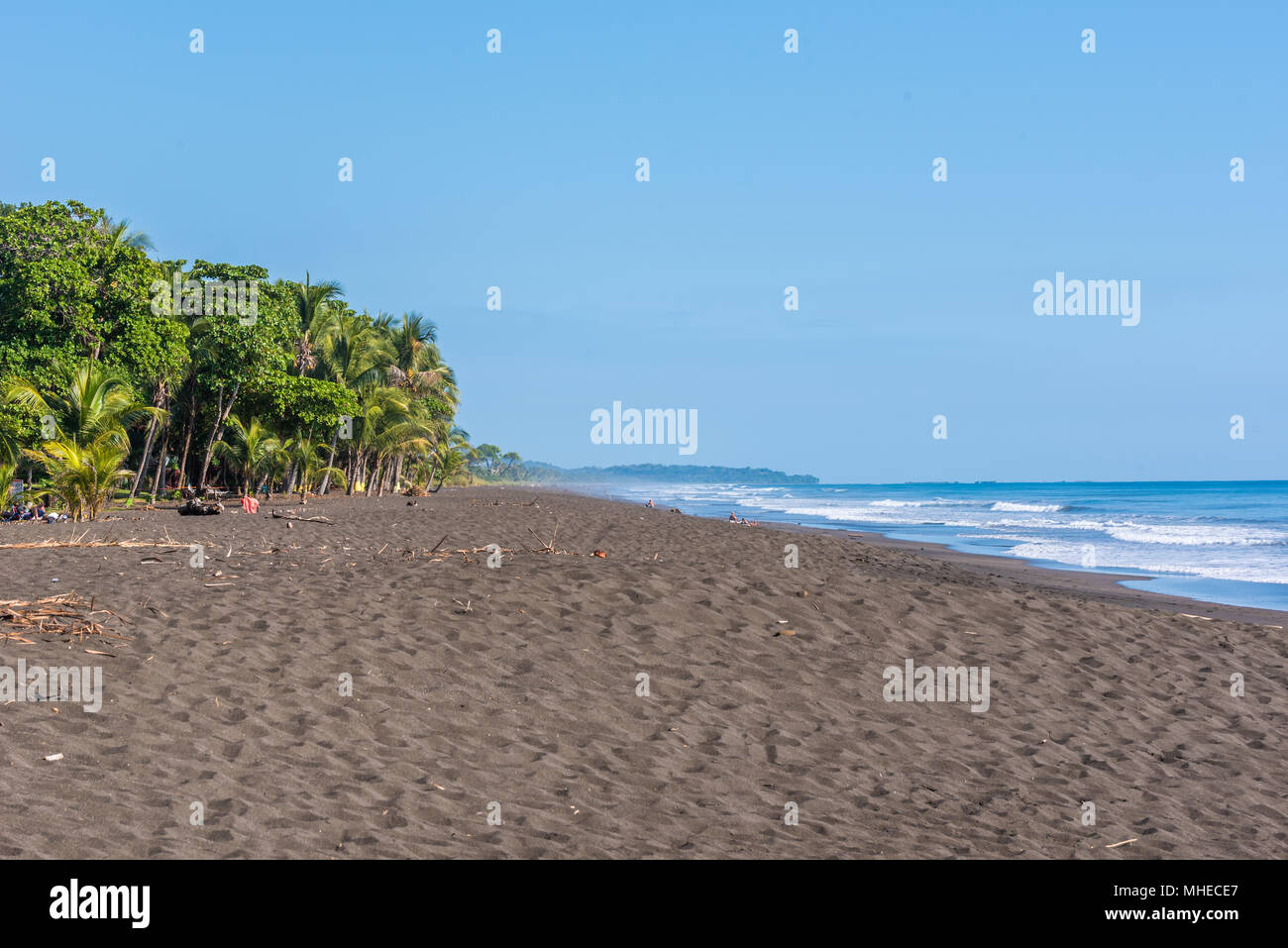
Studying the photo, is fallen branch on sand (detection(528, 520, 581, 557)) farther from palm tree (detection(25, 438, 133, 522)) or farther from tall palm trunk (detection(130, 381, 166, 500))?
tall palm trunk (detection(130, 381, 166, 500))

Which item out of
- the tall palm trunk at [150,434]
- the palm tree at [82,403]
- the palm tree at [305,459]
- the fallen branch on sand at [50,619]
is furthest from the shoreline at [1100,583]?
the tall palm trunk at [150,434]

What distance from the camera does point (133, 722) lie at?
621cm

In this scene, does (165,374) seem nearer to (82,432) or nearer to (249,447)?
(249,447)

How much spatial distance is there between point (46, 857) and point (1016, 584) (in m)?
16.2

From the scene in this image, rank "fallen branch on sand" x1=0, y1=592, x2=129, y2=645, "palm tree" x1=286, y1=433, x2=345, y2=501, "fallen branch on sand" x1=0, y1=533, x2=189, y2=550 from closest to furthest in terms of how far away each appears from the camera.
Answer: "fallen branch on sand" x1=0, y1=592, x2=129, y2=645, "fallen branch on sand" x1=0, y1=533, x2=189, y2=550, "palm tree" x1=286, y1=433, x2=345, y2=501

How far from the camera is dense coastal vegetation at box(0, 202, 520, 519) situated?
74.4 ft

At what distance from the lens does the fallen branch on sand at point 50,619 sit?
795 cm

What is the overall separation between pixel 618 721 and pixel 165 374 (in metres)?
27.5

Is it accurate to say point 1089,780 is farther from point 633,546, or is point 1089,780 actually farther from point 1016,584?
point 633,546

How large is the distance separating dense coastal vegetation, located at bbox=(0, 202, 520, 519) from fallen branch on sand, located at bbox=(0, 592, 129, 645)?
13.4 meters

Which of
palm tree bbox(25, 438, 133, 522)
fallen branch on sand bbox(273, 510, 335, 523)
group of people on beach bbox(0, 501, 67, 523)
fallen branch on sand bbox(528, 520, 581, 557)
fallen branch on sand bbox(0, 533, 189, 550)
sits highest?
palm tree bbox(25, 438, 133, 522)

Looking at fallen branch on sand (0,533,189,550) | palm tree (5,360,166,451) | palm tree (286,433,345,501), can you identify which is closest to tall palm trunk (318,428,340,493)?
palm tree (286,433,345,501)

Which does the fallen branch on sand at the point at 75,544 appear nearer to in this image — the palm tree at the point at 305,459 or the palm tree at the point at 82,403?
the palm tree at the point at 82,403
